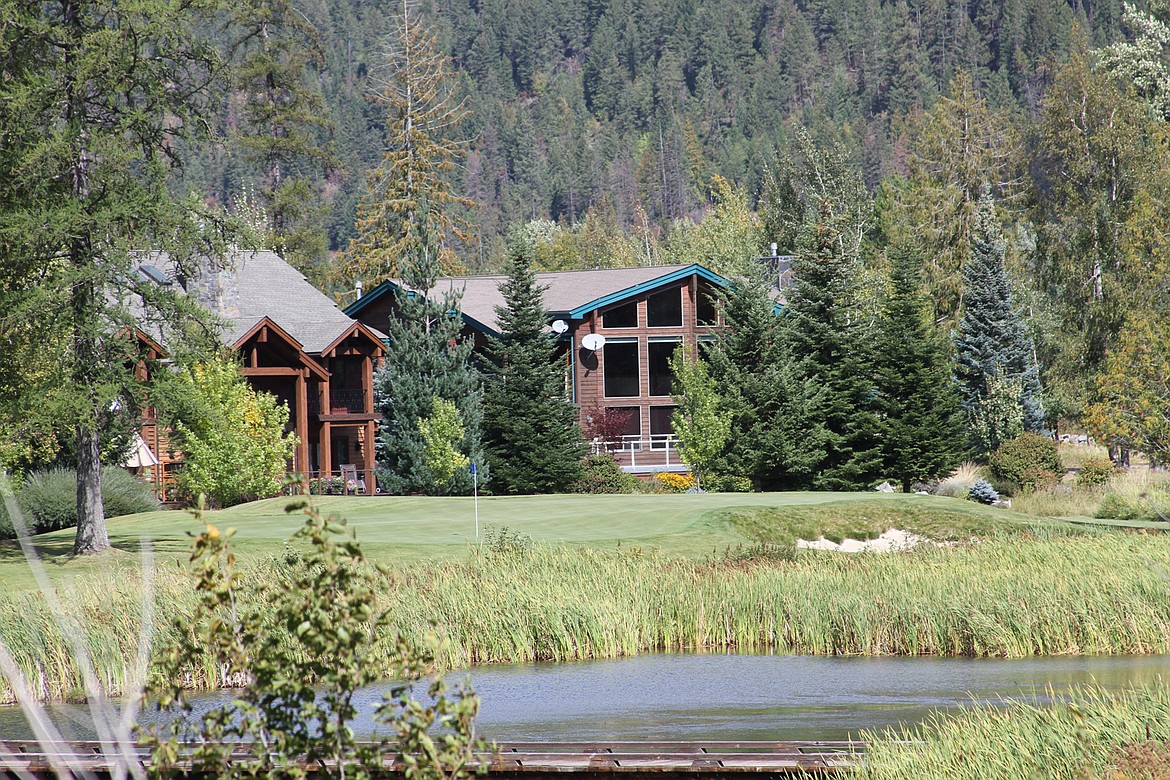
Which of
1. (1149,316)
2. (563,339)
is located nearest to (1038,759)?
(1149,316)

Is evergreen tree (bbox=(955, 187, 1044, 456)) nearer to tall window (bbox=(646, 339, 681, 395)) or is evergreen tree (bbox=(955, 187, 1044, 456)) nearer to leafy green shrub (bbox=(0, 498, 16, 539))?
tall window (bbox=(646, 339, 681, 395))

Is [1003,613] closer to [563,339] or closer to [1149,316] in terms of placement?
[1149,316]

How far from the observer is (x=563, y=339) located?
4878 cm

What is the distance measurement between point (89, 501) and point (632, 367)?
89.5 feet

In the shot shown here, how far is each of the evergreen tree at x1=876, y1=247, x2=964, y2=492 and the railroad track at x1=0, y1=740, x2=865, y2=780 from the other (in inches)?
1181

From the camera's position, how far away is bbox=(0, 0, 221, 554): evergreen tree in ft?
76.0

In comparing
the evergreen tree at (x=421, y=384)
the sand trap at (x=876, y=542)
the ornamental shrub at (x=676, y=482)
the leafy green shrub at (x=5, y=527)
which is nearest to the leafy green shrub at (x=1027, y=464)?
the ornamental shrub at (x=676, y=482)

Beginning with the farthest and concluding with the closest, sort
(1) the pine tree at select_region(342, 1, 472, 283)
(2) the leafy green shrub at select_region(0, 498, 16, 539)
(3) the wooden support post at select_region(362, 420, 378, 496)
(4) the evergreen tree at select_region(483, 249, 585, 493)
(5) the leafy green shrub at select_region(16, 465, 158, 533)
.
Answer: (1) the pine tree at select_region(342, 1, 472, 283), (3) the wooden support post at select_region(362, 420, 378, 496), (4) the evergreen tree at select_region(483, 249, 585, 493), (5) the leafy green shrub at select_region(16, 465, 158, 533), (2) the leafy green shrub at select_region(0, 498, 16, 539)

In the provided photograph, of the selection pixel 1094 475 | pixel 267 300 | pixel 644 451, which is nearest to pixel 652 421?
pixel 644 451

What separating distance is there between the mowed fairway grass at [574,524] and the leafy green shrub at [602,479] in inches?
281

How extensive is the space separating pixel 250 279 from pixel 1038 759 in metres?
41.3

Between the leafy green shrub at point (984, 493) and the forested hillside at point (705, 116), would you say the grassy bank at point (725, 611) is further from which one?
the forested hillside at point (705, 116)

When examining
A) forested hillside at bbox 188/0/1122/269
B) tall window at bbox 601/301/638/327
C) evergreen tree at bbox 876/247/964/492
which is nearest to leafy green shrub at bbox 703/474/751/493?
evergreen tree at bbox 876/247/964/492

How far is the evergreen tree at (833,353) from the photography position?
4066 centimetres
